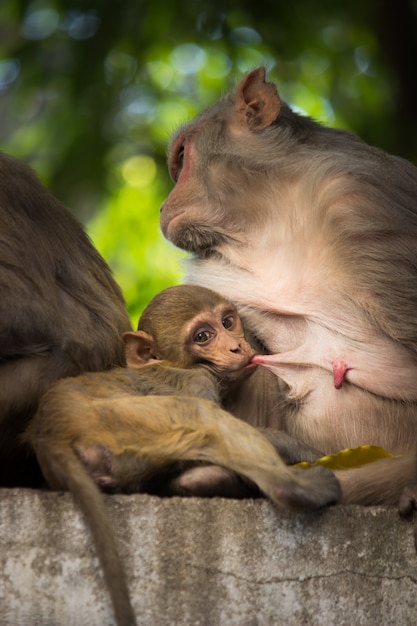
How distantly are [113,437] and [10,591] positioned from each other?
587 millimetres

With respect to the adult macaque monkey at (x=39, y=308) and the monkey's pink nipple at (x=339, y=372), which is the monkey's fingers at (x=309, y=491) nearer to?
the monkey's pink nipple at (x=339, y=372)

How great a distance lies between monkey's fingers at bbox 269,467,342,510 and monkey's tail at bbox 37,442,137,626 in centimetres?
54

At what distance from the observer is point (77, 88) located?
7602 millimetres

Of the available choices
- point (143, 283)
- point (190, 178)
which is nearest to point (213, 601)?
point (190, 178)

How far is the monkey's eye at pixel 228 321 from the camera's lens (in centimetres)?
467

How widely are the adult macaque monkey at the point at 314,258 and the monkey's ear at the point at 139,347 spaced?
0.49 meters

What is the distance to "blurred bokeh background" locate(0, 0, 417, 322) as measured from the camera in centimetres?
769

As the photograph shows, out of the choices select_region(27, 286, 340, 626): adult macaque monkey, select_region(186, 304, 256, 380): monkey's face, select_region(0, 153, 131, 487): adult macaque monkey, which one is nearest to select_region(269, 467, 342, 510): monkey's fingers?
select_region(27, 286, 340, 626): adult macaque monkey

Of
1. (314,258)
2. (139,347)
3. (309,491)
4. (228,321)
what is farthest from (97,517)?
(314,258)

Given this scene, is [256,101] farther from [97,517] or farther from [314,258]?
[97,517]

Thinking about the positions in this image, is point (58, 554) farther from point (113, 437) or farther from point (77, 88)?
point (77, 88)

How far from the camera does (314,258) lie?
4801 millimetres

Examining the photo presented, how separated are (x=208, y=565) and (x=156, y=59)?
535cm

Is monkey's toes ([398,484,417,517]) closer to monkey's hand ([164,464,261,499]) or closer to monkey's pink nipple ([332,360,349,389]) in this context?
monkey's hand ([164,464,261,499])
